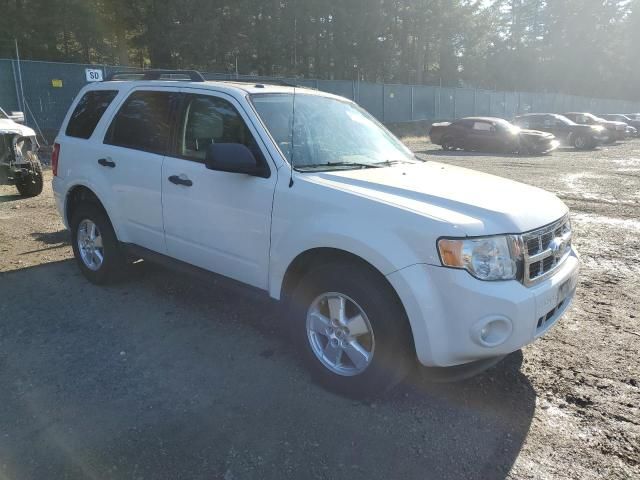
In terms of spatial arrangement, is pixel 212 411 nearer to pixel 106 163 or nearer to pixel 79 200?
pixel 106 163

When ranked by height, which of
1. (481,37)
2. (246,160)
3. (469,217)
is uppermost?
(481,37)

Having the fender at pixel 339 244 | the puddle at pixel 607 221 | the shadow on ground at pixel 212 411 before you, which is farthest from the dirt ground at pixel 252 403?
the puddle at pixel 607 221

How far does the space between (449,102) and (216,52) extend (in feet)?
54.0

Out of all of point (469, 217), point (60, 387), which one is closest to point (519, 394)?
point (469, 217)

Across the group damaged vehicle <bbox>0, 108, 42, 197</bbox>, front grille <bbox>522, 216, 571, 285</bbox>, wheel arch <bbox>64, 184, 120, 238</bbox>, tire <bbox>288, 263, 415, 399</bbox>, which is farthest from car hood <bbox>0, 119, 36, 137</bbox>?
front grille <bbox>522, 216, 571, 285</bbox>

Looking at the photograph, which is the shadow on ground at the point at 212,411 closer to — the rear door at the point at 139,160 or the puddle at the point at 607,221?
the rear door at the point at 139,160

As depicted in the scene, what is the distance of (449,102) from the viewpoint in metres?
37.8

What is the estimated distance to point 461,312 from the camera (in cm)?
282

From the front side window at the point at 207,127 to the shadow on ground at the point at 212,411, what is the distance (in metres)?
1.45

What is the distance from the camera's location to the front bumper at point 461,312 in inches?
110

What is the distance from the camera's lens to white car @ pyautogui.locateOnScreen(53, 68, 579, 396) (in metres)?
2.87

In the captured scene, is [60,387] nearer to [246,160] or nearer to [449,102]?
[246,160]

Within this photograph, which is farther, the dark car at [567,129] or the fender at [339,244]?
the dark car at [567,129]

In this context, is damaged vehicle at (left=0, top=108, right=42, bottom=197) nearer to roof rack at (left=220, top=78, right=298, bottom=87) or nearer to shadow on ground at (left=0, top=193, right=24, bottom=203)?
shadow on ground at (left=0, top=193, right=24, bottom=203)
